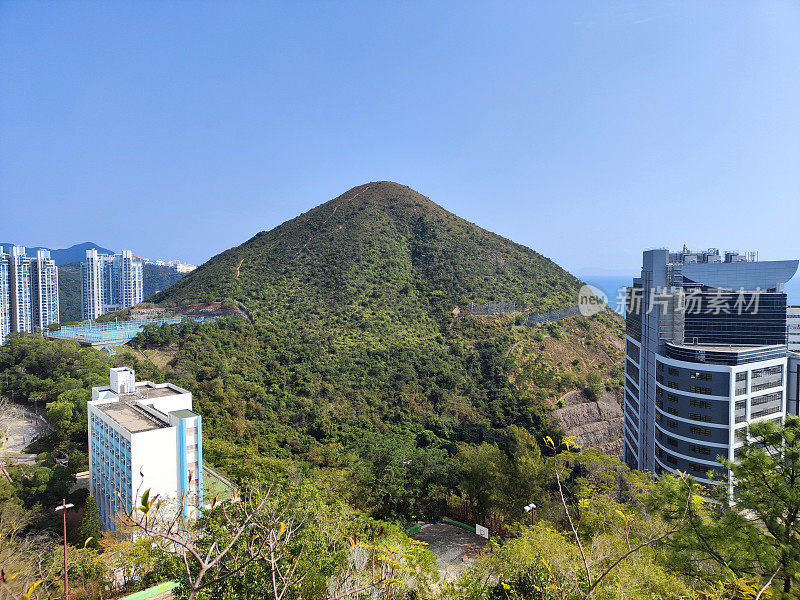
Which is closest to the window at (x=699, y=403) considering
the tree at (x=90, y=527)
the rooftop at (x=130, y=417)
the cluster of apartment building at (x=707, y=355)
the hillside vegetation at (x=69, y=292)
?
the cluster of apartment building at (x=707, y=355)

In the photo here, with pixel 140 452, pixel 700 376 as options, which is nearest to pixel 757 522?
pixel 700 376

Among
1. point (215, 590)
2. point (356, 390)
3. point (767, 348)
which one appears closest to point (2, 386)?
point (356, 390)

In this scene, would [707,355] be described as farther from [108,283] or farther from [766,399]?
[108,283]

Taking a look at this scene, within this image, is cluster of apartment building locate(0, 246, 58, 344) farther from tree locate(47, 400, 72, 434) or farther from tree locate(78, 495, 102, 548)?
tree locate(78, 495, 102, 548)

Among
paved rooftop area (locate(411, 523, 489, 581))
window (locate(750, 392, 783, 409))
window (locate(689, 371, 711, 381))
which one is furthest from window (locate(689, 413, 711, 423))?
paved rooftop area (locate(411, 523, 489, 581))

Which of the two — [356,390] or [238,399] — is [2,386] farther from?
[356,390]

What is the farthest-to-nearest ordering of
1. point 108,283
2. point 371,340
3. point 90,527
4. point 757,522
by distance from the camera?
point 108,283 < point 371,340 < point 90,527 < point 757,522
